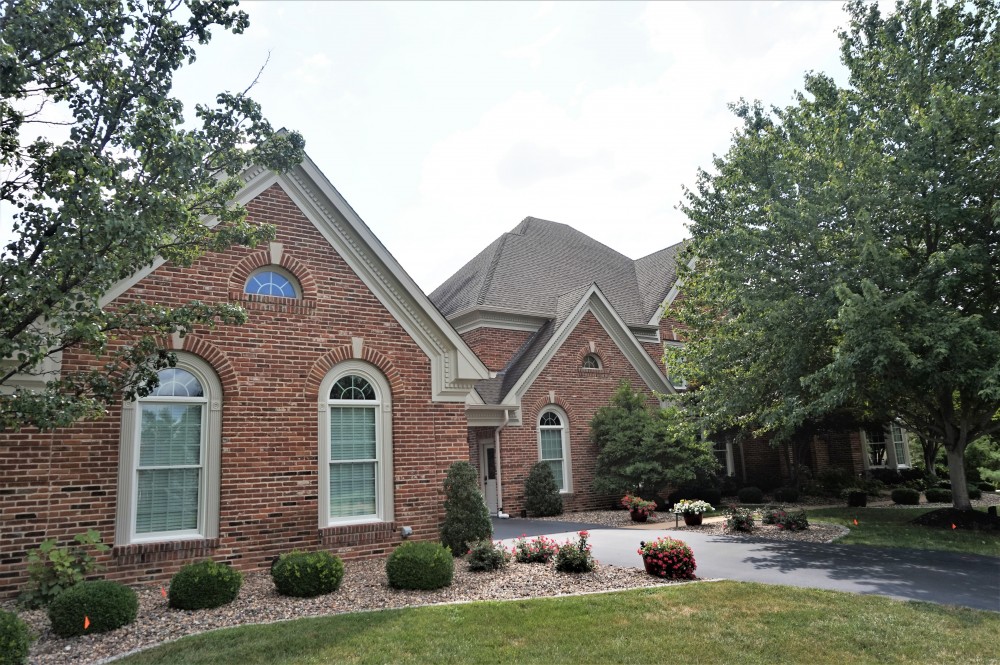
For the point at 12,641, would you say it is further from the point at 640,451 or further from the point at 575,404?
the point at 575,404

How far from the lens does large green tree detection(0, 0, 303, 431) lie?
245 inches

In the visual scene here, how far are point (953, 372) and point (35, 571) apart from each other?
50.1 ft

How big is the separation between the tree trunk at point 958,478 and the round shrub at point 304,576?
15.2 m

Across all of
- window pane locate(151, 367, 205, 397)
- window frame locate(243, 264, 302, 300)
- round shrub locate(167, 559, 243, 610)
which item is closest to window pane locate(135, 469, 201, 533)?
window pane locate(151, 367, 205, 397)

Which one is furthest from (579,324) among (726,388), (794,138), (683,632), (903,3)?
(683,632)

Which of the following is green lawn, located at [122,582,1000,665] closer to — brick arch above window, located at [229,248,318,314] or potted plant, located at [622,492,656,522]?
brick arch above window, located at [229,248,318,314]

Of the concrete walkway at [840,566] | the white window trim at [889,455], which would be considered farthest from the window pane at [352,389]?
the white window trim at [889,455]

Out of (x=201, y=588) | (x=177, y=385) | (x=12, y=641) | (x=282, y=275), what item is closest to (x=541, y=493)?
(x=282, y=275)

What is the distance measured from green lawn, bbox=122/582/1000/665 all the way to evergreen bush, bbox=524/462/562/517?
35.7ft

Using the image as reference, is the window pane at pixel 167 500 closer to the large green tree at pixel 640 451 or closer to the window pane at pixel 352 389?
the window pane at pixel 352 389

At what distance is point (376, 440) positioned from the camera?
1170cm

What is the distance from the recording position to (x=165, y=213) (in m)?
6.94

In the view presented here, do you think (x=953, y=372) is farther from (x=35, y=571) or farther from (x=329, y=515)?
(x=35, y=571)

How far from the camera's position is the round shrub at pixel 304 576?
336 inches
